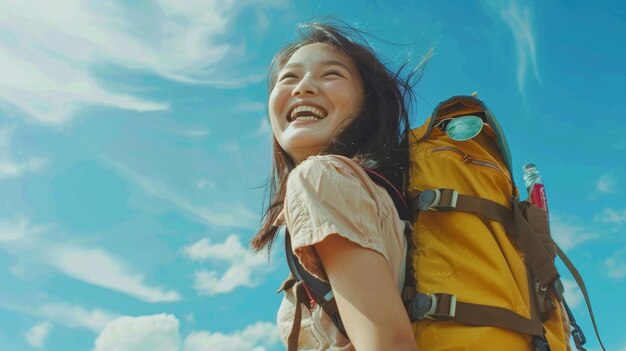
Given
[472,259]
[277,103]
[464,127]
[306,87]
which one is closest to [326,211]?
A: [472,259]

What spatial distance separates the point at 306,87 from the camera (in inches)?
176

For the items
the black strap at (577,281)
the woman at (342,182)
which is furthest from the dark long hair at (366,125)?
the black strap at (577,281)

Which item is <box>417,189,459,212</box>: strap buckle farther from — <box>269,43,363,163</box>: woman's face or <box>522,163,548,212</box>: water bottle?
<box>522,163,548,212</box>: water bottle

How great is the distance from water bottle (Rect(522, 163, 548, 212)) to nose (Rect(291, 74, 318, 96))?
1517 millimetres

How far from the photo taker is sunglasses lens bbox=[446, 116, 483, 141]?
3.90 metres

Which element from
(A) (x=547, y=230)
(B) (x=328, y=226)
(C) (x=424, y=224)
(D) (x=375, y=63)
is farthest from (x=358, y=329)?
(D) (x=375, y=63)

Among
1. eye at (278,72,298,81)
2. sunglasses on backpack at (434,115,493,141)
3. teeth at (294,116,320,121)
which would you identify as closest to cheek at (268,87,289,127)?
eye at (278,72,298,81)

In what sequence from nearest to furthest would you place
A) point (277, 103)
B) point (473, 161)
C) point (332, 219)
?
point (332, 219) < point (473, 161) < point (277, 103)

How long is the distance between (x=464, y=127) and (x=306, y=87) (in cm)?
109

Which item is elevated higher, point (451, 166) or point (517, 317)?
point (451, 166)

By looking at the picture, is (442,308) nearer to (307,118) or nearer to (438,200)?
(438,200)

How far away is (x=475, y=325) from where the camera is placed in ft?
9.89

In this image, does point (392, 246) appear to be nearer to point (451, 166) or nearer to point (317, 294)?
point (317, 294)

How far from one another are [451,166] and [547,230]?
65 cm
